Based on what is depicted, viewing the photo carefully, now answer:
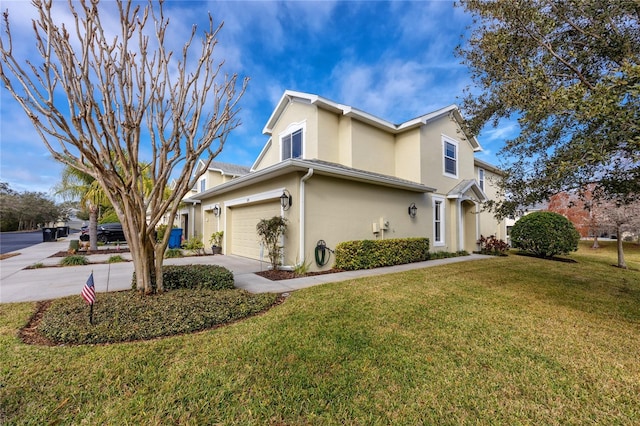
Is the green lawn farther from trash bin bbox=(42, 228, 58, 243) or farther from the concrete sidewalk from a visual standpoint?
trash bin bbox=(42, 228, 58, 243)

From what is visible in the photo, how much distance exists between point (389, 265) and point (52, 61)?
32.1ft

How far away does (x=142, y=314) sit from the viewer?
4152 mm

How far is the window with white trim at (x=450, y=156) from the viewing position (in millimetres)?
13320

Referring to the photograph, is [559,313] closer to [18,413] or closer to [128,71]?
[18,413]

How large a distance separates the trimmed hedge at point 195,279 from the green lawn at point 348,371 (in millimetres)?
1578

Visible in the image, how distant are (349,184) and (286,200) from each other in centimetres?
236

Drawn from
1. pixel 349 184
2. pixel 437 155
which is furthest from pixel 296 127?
pixel 437 155

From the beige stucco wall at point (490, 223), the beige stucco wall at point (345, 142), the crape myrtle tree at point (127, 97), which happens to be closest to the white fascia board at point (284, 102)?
the beige stucco wall at point (345, 142)

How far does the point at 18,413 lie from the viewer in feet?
7.30

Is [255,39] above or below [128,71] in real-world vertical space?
above

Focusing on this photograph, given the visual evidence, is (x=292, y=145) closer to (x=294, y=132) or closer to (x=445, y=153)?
(x=294, y=132)

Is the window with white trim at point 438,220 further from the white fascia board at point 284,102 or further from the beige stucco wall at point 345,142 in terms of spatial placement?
the white fascia board at point 284,102

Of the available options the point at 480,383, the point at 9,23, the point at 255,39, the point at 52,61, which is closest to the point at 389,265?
the point at 480,383

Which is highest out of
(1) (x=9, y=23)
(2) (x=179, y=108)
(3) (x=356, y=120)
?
(3) (x=356, y=120)
